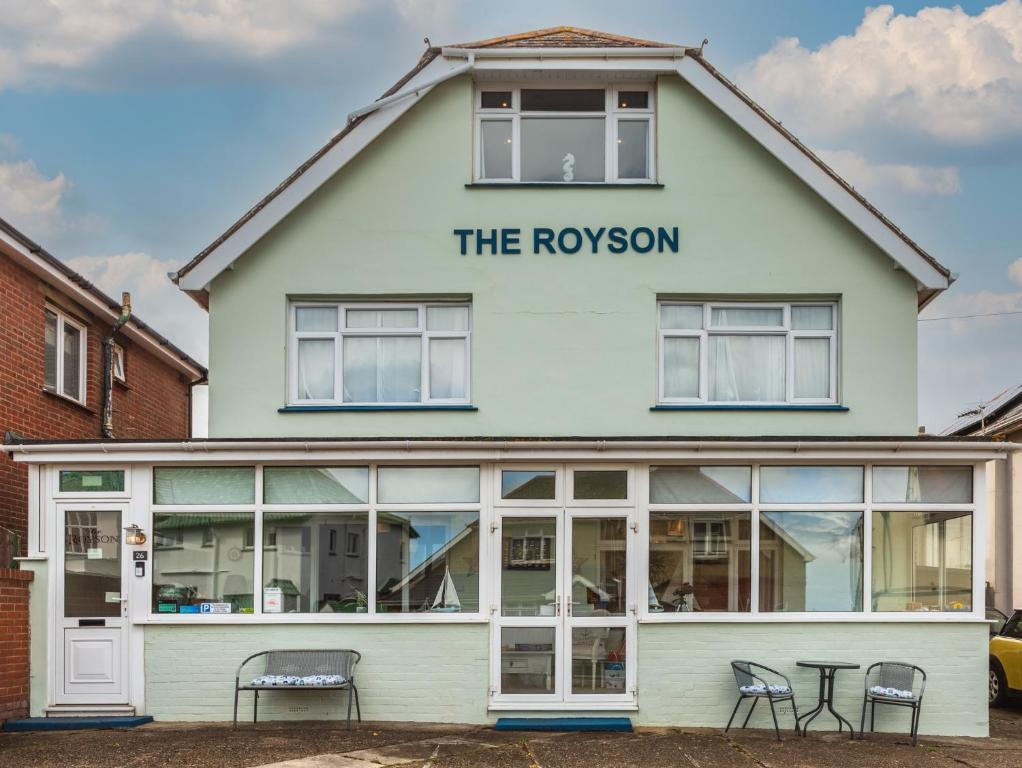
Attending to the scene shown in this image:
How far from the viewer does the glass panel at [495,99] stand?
13.8 metres

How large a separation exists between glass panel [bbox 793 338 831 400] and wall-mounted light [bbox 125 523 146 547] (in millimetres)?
7920

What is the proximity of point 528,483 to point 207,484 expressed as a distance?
3.64 meters

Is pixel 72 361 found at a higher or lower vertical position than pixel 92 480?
higher

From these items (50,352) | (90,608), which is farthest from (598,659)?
(50,352)

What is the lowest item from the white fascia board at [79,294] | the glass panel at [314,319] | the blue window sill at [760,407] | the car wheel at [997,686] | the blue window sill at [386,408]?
the car wheel at [997,686]

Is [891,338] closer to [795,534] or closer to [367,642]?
[795,534]

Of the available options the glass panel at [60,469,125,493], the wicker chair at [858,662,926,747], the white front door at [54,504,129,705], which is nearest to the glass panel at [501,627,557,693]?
the wicker chair at [858,662,926,747]

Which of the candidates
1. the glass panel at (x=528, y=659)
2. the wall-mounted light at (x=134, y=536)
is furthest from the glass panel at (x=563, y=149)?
the wall-mounted light at (x=134, y=536)

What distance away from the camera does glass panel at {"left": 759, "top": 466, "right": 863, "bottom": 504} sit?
12438 mm

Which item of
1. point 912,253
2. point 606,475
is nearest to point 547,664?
point 606,475

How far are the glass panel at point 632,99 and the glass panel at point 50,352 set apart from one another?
8534 millimetres

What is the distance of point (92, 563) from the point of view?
480 inches

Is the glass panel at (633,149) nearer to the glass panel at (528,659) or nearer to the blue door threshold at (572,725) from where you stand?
the glass panel at (528,659)

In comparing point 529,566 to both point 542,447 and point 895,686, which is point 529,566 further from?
point 895,686
